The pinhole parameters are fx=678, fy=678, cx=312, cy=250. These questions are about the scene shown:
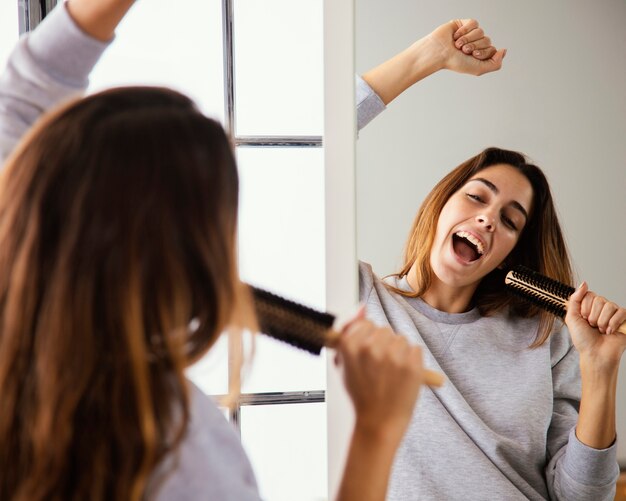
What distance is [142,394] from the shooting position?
0.34 meters

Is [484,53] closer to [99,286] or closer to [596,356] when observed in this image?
[596,356]

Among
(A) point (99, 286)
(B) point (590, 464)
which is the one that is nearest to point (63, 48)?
(A) point (99, 286)

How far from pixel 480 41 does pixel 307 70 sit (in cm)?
18

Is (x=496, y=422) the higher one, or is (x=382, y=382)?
(x=382, y=382)

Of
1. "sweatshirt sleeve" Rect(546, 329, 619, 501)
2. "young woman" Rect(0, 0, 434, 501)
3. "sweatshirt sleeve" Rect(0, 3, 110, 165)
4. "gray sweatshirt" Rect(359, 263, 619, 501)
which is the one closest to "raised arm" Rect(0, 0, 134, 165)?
"sweatshirt sleeve" Rect(0, 3, 110, 165)

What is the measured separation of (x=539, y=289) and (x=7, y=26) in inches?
25.9

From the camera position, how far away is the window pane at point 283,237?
0.72m

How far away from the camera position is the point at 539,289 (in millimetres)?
605

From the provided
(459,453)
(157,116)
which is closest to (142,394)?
(157,116)

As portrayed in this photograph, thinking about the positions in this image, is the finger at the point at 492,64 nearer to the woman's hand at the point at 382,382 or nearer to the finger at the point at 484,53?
the finger at the point at 484,53

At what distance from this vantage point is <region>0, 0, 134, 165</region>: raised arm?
0.49 m

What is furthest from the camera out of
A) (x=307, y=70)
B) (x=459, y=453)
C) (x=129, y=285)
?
(x=307, y=70)

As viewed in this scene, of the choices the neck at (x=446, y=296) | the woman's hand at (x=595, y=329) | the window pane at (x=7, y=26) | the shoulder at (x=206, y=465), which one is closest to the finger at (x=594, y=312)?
the woman's hand at (x=595, y=329)

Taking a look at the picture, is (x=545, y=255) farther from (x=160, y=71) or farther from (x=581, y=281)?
(x=160, y=71)
